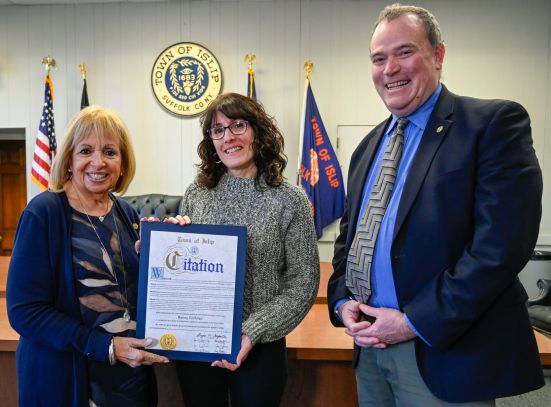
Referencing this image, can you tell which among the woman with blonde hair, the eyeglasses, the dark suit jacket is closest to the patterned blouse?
the woman with blonde hair

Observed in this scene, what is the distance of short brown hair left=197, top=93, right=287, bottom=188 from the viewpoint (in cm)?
121

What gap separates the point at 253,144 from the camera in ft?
4.09

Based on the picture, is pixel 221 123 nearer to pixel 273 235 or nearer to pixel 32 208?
pixel 273 235

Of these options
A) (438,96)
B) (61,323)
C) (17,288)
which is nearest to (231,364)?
(61,323)

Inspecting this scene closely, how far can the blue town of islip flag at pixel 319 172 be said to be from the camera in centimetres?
410

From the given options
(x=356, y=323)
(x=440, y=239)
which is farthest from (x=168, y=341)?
(x=440, y=239)

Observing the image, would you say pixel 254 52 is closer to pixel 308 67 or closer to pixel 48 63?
pixel 308 67

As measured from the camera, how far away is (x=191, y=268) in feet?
3.53

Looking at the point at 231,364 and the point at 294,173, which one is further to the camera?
the point at 294,173

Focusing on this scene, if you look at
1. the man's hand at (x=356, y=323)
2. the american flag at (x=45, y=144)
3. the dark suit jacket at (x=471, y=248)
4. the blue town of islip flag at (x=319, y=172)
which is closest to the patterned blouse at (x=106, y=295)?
the man's hand at (x=356, y=323)

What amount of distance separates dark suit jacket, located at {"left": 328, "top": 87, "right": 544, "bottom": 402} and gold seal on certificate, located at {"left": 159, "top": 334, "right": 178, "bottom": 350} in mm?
618

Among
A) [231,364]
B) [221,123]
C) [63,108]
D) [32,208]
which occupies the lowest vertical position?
[231,364]

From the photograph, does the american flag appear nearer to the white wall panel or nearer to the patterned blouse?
the white wall panel

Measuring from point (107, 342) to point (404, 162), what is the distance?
93cm
